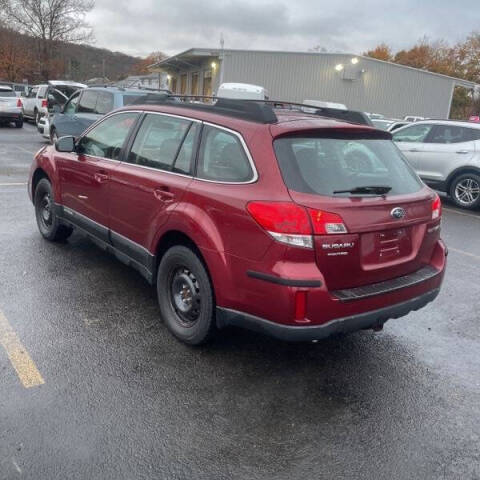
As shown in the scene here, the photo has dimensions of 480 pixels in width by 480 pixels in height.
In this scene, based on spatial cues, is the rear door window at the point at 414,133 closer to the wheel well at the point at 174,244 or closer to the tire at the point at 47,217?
the tire at the point at 47,217

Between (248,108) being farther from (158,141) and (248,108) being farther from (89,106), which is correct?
(89,106)

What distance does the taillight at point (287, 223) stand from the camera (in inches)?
113

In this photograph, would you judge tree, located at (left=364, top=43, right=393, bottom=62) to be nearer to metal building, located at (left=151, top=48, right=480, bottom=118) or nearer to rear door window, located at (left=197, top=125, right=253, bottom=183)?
metal building, located at (left=151, top=48, right=480, bottom=118)

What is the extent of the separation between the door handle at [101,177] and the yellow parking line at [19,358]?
145cm

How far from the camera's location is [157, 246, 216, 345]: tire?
3414 mm

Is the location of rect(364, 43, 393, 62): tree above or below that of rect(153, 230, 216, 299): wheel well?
above

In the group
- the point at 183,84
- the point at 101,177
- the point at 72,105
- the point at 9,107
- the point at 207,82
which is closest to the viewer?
the point at 101,177

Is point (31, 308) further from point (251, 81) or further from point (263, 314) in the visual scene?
point (251, 81)

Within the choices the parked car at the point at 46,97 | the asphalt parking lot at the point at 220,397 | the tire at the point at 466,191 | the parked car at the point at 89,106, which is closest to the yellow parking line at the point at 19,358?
the asphalt parking lot at the point at 220,397

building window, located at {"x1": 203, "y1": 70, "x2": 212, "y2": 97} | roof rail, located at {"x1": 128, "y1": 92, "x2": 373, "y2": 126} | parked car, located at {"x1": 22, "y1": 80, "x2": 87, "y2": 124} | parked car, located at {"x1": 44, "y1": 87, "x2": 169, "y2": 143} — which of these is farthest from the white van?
roof rail, located at {"x1": 128, "y1": 92, "x2": 373, "y2": 126}

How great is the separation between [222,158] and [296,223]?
0.84 metres

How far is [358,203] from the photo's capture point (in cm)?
309

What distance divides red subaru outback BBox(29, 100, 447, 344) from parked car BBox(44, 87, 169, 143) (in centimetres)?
669


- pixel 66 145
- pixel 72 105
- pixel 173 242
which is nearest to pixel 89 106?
pixel 72 105
